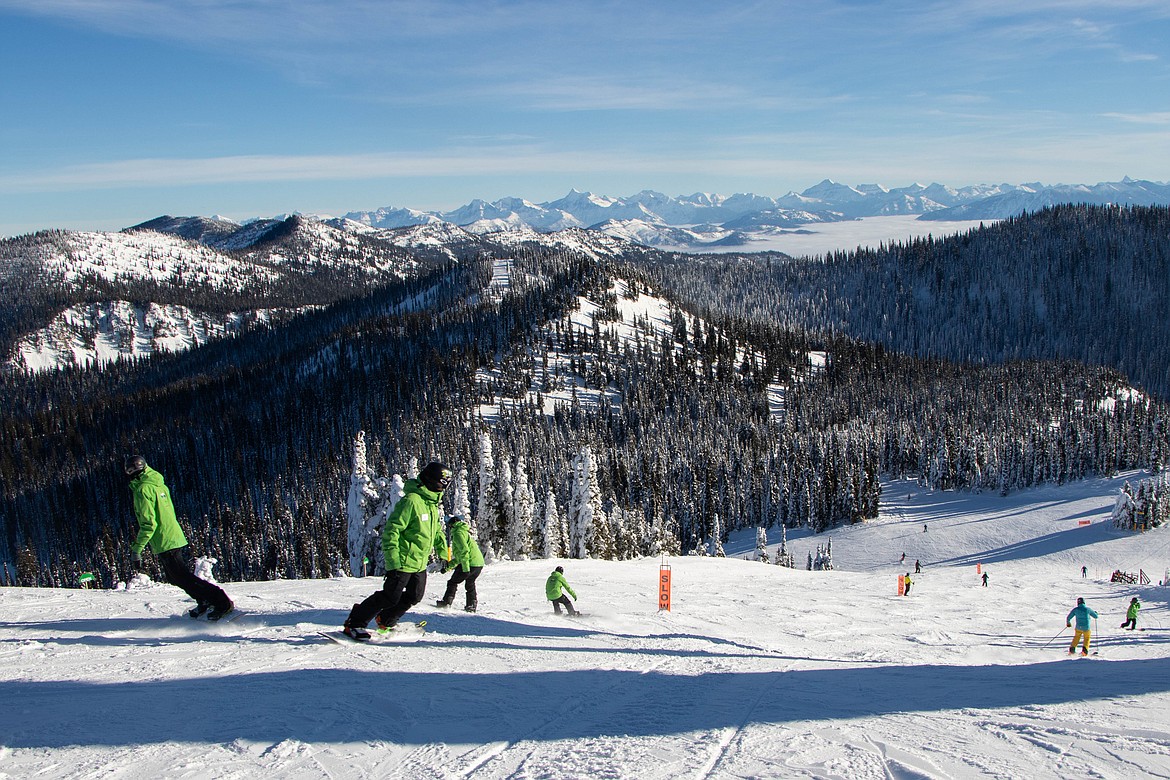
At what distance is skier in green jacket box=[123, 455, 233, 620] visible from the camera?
34.3 ft

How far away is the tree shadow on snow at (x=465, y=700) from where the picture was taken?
22.1 ft

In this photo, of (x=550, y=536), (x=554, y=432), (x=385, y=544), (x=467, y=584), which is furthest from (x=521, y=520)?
(x=554, y=432)

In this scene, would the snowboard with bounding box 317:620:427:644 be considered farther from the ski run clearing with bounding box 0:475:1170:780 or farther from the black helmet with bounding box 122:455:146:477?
the black helmet with bounding box 122:455:146:477

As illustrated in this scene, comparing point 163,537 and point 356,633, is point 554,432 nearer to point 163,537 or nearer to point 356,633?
point 163,537

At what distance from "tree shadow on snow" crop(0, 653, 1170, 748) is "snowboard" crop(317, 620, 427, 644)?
5.17 ft

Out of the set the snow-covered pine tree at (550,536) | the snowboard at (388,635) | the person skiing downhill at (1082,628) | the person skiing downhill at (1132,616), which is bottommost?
the snow-covered pine tree at (550,536)

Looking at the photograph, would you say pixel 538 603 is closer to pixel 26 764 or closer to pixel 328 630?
pixel 328 630

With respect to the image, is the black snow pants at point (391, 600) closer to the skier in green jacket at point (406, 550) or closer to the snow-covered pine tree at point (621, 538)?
the skier in green jacket at point (406, 550)

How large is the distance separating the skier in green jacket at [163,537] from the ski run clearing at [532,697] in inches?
14.6

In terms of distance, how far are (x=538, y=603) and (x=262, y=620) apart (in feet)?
22.9

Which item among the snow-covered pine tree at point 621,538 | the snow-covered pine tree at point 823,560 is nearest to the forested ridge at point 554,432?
the snow-covered pine tree at point 621,538

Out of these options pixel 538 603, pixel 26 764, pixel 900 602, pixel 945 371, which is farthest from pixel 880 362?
pixel 26 764

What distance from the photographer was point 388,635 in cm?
1065

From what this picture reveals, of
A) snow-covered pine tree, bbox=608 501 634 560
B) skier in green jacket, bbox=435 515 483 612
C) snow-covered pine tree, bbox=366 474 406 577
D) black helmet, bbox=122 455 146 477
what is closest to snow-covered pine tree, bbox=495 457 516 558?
snow-covered pine tree, bbox=366 474 406 577
